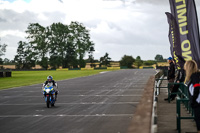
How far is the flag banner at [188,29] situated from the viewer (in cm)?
1005

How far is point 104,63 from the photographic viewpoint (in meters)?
166

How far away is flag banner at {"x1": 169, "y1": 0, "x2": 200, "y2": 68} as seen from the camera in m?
10.1

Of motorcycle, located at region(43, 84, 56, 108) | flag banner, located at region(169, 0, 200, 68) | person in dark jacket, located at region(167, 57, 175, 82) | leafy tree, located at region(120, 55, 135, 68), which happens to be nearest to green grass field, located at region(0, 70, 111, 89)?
motorcycle, located at region(43, 84, 56, 108)

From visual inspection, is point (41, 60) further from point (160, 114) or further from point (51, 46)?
point (160, 114)

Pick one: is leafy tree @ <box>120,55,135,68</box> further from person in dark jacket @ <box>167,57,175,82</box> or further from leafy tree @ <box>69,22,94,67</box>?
person in dark jacket @ <box>167,57,175,82</box>

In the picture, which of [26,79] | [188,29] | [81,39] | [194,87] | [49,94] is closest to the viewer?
[194,87]

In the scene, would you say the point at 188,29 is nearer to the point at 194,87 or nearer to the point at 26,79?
the point at 194,87

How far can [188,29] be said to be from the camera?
33.4 feet

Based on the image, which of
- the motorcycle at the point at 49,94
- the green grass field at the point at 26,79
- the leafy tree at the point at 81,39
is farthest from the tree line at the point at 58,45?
the motorcycle at the point at 49,94

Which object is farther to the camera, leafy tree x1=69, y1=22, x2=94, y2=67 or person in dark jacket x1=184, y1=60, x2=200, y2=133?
leafy tree x1=69, y1=22, x2=94, y2=67

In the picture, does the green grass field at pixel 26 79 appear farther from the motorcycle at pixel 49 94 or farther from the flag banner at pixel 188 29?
the flag banner at pixel 188 29

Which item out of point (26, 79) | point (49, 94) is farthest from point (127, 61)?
point (49, 94)

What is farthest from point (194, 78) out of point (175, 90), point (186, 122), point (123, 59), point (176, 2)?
point (123, 59)

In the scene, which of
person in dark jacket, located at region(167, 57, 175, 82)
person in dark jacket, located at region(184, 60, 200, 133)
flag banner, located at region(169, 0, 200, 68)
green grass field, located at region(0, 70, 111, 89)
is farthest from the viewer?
green grass field, located at region(0, 70, 111, 89)
